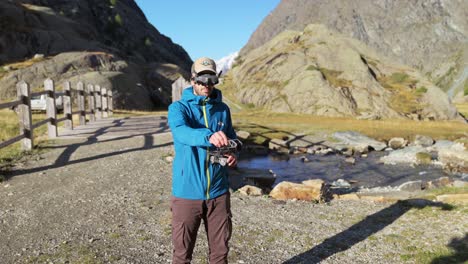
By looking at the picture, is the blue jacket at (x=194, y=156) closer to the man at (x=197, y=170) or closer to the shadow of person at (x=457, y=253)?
the man at (x=197, y=170)

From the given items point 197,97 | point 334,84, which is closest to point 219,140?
point 197,97

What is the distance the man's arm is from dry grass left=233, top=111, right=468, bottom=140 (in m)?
22.4

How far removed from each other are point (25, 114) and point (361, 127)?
79.3 ft

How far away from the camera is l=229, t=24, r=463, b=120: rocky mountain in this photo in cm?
3900

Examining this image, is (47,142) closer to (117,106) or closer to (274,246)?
(274,246)

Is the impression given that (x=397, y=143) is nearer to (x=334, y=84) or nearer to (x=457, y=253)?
(x=334, y=84)

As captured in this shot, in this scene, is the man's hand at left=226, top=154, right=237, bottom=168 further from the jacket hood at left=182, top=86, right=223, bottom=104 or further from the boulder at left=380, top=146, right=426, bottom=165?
the boulder at left=380, top=146, right=426, bottom=165

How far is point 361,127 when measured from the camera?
3028 centimetres

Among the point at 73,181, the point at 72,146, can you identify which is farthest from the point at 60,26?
the point at 73,181

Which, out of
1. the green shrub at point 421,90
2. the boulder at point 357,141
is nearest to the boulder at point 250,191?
the boulder at point 357,141

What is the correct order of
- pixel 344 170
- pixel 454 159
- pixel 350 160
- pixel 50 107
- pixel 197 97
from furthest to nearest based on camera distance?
pixel 350 160, pixel 454 159, pixel 344 170, pixel 50 107, pixel 197 97

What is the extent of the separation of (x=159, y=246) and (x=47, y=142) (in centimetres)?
1060

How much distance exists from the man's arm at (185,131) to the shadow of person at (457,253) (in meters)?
4.59

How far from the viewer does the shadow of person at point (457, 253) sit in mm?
6121
